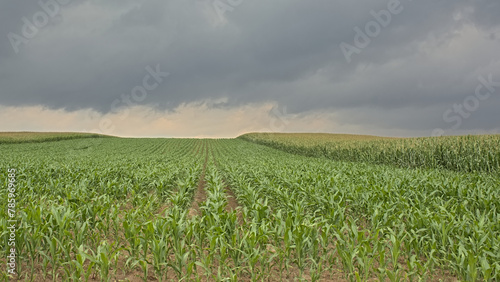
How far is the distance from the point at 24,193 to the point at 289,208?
30.6 feet

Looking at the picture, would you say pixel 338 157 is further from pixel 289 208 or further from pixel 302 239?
pixel 302 239

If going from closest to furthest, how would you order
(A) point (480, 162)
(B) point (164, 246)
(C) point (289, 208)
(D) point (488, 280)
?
1. (D) point (488, 280)
2. (B) point (164, 246)
3. (C) point (289, 208)
4. (A) point (480, 162)

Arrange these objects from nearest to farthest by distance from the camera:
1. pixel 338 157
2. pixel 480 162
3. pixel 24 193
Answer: pixel 24 193
pixel 480 162
pixel 338 157

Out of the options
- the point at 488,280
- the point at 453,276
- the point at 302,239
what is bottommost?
the point at 453,276

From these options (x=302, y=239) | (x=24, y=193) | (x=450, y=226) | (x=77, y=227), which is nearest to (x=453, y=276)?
(x=450, y=226)

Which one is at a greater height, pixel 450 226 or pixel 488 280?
pixel 450 226

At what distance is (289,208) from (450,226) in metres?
3.49

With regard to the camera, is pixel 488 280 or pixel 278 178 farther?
pixel 278 178

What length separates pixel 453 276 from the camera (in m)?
5.45

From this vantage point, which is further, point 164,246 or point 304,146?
point 304,146

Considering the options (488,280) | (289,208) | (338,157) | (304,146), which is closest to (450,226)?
(488,280)

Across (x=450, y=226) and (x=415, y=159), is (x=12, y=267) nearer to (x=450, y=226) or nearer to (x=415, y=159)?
(x=450, y=226)

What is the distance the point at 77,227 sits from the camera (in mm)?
5789

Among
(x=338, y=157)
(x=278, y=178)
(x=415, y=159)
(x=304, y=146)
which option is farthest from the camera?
(x=304, y=146)
